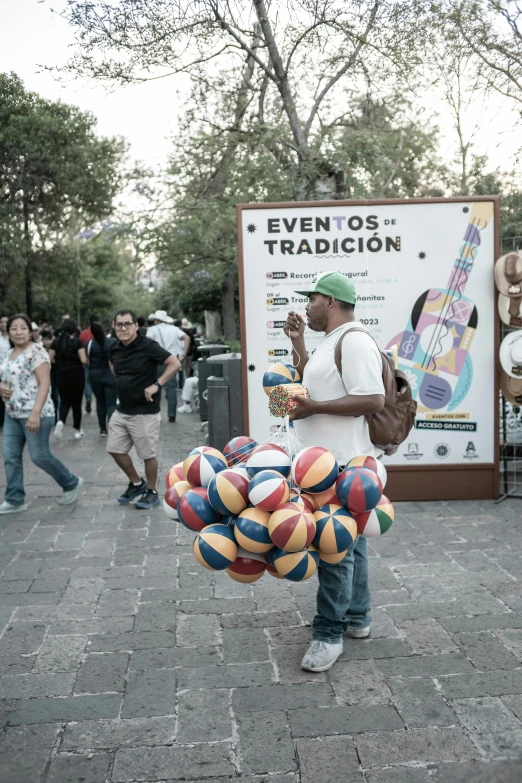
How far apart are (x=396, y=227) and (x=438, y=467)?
2185 mm

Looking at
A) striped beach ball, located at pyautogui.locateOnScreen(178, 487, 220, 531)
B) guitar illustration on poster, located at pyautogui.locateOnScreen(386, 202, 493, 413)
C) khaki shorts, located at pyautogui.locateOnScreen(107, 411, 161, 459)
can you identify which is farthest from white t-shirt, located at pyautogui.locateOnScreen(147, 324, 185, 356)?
striped beach ball, located at pyautogui.locateOnScreen(178, 487, 220, 531)

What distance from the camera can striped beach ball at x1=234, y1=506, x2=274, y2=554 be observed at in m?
3.55

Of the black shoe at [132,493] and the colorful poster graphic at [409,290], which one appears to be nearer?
the colorful poster graphic at [409,290]

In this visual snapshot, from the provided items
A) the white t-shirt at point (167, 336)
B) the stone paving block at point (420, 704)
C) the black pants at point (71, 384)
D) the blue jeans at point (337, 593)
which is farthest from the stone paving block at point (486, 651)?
the white t-shirt at point (167, 336)

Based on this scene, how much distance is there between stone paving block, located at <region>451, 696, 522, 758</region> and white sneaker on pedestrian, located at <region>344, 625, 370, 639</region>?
79 cm

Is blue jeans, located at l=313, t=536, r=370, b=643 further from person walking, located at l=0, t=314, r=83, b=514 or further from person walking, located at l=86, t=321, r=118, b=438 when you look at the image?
person walking, located at l=86, t=321, r=118, b=438

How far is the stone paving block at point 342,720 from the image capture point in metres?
3.37

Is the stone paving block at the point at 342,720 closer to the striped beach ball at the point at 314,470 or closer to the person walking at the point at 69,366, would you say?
the striped beach ball at the point at 314,470

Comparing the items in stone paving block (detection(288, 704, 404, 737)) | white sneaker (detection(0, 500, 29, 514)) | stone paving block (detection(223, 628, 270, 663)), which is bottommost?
stone paving block (detection(223, 628, 270, 663))

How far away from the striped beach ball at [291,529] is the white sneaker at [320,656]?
754mm

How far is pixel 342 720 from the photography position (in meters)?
3.46

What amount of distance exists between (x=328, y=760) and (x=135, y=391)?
468 cm

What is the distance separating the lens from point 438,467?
7.38 meters

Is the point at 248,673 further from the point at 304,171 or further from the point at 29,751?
the point at 304,171
